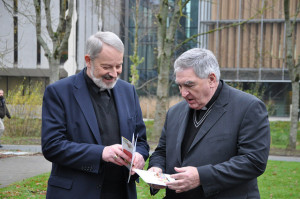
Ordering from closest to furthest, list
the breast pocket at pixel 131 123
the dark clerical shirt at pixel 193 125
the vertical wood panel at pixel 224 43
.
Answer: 1. the dark clerical shirt at pixel 193 125
2. the breast pocket at pixel 131 123
3. the vertical wood panel at pixel 224 43

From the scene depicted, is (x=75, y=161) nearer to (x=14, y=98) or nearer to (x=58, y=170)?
(x=58, y=170)

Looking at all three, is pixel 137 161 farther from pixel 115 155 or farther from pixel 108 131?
pixel 108 131

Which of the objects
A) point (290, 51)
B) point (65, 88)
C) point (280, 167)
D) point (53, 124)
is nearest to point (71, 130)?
point (53, 124)

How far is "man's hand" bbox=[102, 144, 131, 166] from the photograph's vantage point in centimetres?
332

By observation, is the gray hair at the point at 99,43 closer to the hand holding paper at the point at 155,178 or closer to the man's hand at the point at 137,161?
the man's hand at the point at 137,161

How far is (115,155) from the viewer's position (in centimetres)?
336

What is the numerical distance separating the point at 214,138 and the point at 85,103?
3.79 ft

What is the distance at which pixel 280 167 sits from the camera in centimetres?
1155

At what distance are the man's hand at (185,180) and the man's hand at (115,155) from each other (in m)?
0.45

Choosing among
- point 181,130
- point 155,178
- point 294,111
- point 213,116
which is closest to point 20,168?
point 181,130

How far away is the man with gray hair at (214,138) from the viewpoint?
312 centimetres

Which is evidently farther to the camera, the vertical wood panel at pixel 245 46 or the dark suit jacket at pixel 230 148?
the vertical wood panel at pixel 245 46

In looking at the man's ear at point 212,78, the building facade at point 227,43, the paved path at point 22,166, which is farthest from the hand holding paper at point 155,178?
the building facade at point 227,43

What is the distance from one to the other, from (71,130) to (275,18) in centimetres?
3570
